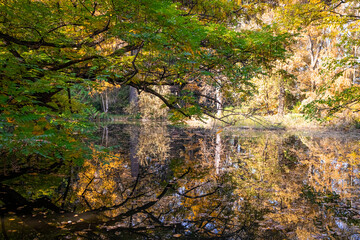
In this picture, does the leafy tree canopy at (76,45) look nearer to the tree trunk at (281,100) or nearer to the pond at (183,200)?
the pond at (183,200)

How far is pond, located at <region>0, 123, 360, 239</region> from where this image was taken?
3.44 metres

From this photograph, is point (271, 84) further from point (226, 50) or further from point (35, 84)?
point (35, 84)

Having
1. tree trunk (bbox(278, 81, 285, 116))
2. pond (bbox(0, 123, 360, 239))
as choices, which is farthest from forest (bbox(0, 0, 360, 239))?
tree trunk (bbox(278, 81, 285, 116))

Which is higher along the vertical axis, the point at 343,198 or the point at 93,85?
the point at 93,85

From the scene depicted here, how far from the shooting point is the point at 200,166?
7.00m

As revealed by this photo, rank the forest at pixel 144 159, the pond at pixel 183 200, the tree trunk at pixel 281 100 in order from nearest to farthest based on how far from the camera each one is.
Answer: the pond at pixel 183 200, the forest at pixel 144 159, the tree trunk at pixel 281 100

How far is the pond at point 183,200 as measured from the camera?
3443 mm

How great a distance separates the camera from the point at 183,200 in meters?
Answer: 4.52

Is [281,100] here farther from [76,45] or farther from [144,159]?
[76,45]

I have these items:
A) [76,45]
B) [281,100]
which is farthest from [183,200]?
[281,100]

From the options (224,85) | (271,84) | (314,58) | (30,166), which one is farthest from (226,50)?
(314,58)

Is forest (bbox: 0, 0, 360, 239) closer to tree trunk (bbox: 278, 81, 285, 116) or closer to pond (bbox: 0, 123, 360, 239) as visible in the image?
pond (bbox: 0, 123, 360, 239)

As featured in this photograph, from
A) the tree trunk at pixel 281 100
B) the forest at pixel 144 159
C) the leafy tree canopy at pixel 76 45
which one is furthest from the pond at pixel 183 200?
the tree trunk at pixel 281 100

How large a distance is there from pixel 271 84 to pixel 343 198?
17659mm
